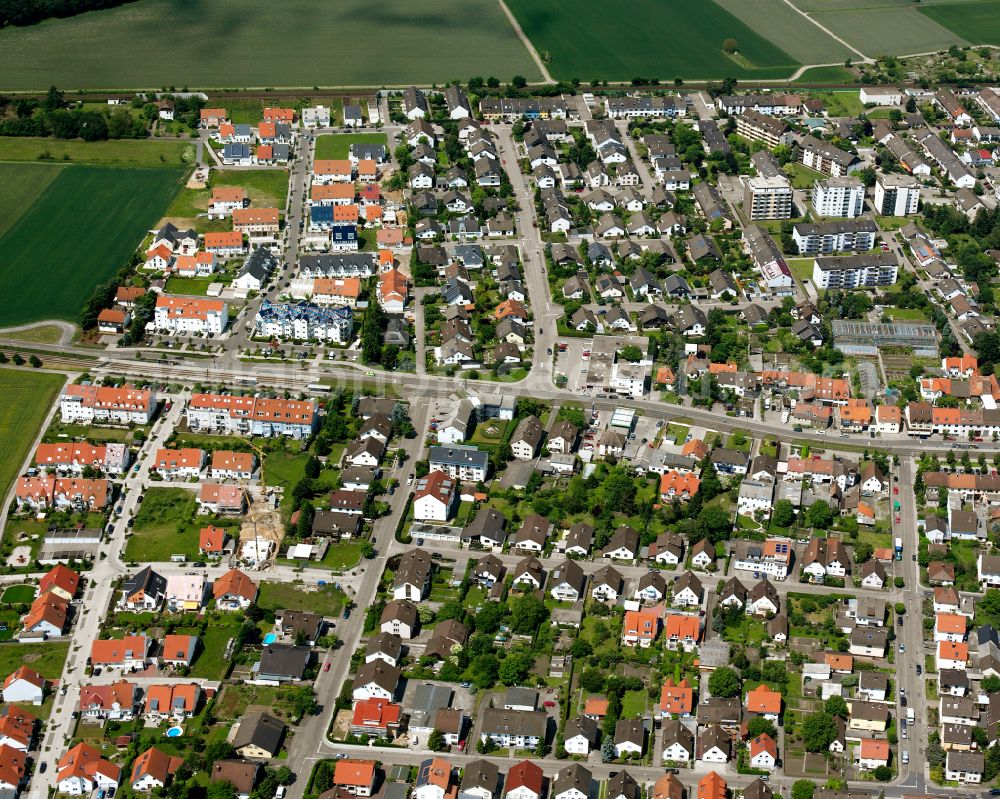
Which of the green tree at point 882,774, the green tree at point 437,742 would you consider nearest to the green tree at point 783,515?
the green tree at point 882,774

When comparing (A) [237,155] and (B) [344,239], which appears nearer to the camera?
(B) [344,239]

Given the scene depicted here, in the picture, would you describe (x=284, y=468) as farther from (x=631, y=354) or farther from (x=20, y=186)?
(x=20, y=186)

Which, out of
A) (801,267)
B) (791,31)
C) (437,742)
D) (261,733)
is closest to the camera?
(261,733)

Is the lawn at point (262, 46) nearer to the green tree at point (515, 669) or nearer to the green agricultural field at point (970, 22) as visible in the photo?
the green agricultural field at point (970, 22)

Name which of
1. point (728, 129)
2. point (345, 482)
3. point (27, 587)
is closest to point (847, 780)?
point (345, 482)

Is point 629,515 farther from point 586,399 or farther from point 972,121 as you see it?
point 972,121

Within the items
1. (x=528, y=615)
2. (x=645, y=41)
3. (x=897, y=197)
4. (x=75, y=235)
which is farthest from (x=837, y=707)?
(x=645, y=41)
